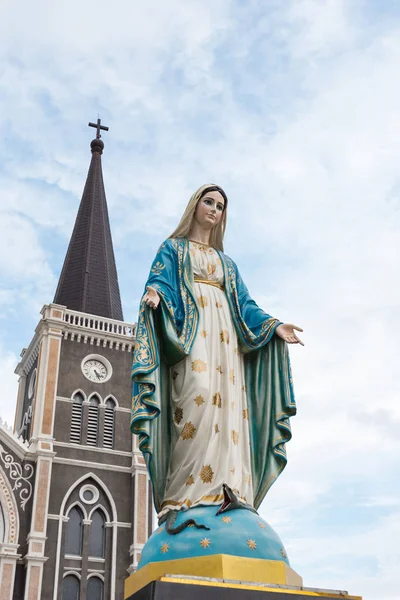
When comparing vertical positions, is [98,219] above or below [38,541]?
above

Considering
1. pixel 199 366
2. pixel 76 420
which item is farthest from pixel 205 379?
pixel 76 420

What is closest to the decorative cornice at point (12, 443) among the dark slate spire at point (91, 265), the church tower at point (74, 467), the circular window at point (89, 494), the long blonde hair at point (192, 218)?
the church tower at point (74, 467)

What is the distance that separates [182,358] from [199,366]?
127 millimetres

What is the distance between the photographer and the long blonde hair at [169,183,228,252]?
563cm

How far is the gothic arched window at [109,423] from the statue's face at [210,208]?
82.8 feet

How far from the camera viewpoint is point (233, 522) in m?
4.14

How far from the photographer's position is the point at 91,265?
120 feet

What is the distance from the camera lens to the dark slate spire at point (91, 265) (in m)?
34.8

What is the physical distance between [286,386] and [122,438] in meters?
25.7

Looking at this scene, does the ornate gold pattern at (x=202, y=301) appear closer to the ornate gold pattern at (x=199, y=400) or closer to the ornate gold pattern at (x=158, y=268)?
the ornate gold pattern at (x=158, y=268)

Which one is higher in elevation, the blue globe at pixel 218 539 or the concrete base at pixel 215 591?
the blue globe at pixel 218 539

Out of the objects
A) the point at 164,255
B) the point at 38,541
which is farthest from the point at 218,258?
the point at 38,541

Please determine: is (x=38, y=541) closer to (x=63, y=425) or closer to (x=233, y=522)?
(x=63, y=425)

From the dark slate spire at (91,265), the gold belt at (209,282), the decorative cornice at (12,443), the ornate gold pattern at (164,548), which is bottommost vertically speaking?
the ornate gold pattern at (164,548)
